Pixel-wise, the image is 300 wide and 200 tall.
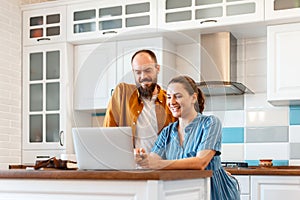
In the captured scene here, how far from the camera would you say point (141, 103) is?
2215mm

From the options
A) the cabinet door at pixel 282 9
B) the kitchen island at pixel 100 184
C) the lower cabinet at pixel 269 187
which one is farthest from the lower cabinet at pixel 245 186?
the kitchen island at pixel 100 184

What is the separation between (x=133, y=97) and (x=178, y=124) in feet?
1.00

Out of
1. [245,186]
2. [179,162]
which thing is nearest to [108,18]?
[245,186]

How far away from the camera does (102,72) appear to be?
250 centimetres

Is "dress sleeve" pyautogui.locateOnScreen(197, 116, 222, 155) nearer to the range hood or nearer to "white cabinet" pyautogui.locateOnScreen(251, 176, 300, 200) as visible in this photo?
"white cabinet" pyautogui.locateOnScreen(251, 176, 300, 200)

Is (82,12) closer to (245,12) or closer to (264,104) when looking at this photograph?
(245,12)

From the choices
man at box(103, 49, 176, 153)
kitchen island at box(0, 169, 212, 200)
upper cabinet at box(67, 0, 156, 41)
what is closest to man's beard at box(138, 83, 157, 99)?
man at box(103, 49, 176, 153)

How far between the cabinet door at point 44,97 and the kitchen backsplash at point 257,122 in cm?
155

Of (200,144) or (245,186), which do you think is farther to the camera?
(245,186)

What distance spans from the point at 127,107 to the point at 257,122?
7.74 ft

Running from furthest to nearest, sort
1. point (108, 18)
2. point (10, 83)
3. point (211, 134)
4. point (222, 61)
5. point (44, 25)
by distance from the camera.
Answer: point (44, 25) → point (10, 83) → point (108, 18) → point (222, 61) → point (211, 134)

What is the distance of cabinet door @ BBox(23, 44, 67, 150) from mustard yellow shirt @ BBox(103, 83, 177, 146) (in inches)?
97.4

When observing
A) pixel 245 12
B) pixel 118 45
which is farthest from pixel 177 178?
pixel 245 12

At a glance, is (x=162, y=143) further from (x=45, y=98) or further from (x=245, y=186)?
(x=45, y=98)
